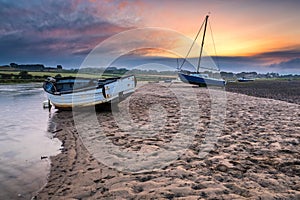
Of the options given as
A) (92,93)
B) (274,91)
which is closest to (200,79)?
(274,91)

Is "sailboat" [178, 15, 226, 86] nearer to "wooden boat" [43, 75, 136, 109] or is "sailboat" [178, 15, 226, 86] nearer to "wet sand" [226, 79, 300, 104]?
"wet sand" [226, 79, 300, 104]

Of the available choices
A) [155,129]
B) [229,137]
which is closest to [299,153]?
[229,137]

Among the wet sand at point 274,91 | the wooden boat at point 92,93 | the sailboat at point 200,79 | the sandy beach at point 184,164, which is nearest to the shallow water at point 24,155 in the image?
the sandy beach at point 184,164

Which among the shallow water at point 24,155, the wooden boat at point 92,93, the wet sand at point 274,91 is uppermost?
the wooden boat at point 92,93

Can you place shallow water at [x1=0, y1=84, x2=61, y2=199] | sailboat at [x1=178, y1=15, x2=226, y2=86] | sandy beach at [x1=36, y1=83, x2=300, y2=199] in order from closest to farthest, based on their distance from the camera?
sandy beach at [x1=36, y1=83, x2=300, y2=199] < shallow water at [x1=0, y1=84, x2=61, y2=199] < sailboat at [x1=178, y1=15, x2=226, y2=86]

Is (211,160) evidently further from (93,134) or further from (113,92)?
(113,92)

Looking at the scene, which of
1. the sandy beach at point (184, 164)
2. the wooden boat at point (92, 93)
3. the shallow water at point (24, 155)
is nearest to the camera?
the sandy beach at point (184, 164)

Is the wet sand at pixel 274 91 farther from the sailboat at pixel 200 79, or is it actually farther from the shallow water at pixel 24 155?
the shallow water at pixel 24 155

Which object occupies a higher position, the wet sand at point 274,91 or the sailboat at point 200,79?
the sailboat at point 200,79

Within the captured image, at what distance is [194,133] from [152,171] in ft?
12.4

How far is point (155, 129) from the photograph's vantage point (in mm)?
9727

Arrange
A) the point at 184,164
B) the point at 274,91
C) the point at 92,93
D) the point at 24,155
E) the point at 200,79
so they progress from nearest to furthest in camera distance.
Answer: the point at 184,164, the point at 24,155, the point at 92,93, the point at 274,91, the point at 200,79

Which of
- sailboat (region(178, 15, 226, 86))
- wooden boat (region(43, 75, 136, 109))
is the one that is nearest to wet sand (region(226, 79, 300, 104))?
sailboat (region(178, 15, 226, 86))

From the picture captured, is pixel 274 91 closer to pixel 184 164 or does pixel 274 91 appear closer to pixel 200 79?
pixel 200 79
